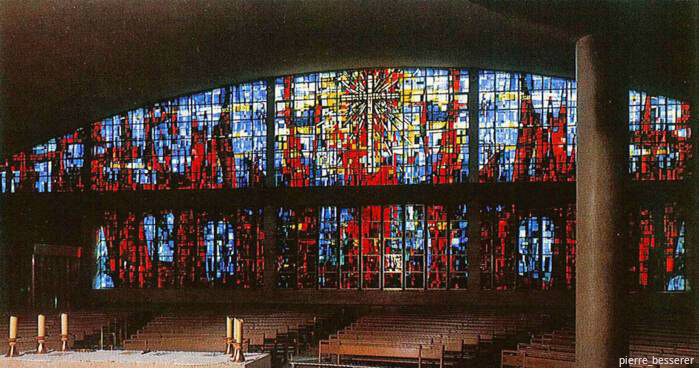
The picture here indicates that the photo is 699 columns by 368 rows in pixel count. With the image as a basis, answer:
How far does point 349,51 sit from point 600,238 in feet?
45.9

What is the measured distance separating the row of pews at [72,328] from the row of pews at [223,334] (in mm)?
978

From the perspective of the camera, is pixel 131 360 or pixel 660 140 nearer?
pixel 131 360

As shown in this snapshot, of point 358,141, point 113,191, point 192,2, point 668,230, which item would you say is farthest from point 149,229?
point 668,230

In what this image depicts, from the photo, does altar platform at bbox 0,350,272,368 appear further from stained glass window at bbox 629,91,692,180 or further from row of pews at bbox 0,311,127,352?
stained glass window at bbox 629,91,692,180

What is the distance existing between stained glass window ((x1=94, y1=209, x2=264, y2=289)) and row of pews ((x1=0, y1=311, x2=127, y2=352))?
3.46m

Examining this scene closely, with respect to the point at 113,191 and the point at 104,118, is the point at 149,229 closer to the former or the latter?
the point at 113,191

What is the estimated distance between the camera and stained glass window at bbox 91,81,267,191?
21.8 m

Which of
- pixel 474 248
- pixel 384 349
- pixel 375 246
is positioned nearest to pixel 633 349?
pixel 384 349

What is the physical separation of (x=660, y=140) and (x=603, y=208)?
1500cm

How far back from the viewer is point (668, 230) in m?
19.6

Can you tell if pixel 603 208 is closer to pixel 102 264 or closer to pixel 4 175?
pixel 102 264

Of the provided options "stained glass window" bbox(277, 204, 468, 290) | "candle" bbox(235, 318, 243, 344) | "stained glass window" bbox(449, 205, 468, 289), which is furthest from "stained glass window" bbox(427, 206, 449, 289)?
"candle" bbox(235, 318, 243, 344)

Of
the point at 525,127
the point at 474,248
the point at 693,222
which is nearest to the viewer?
the point at 693,222

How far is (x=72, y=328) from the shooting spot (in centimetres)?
1562
